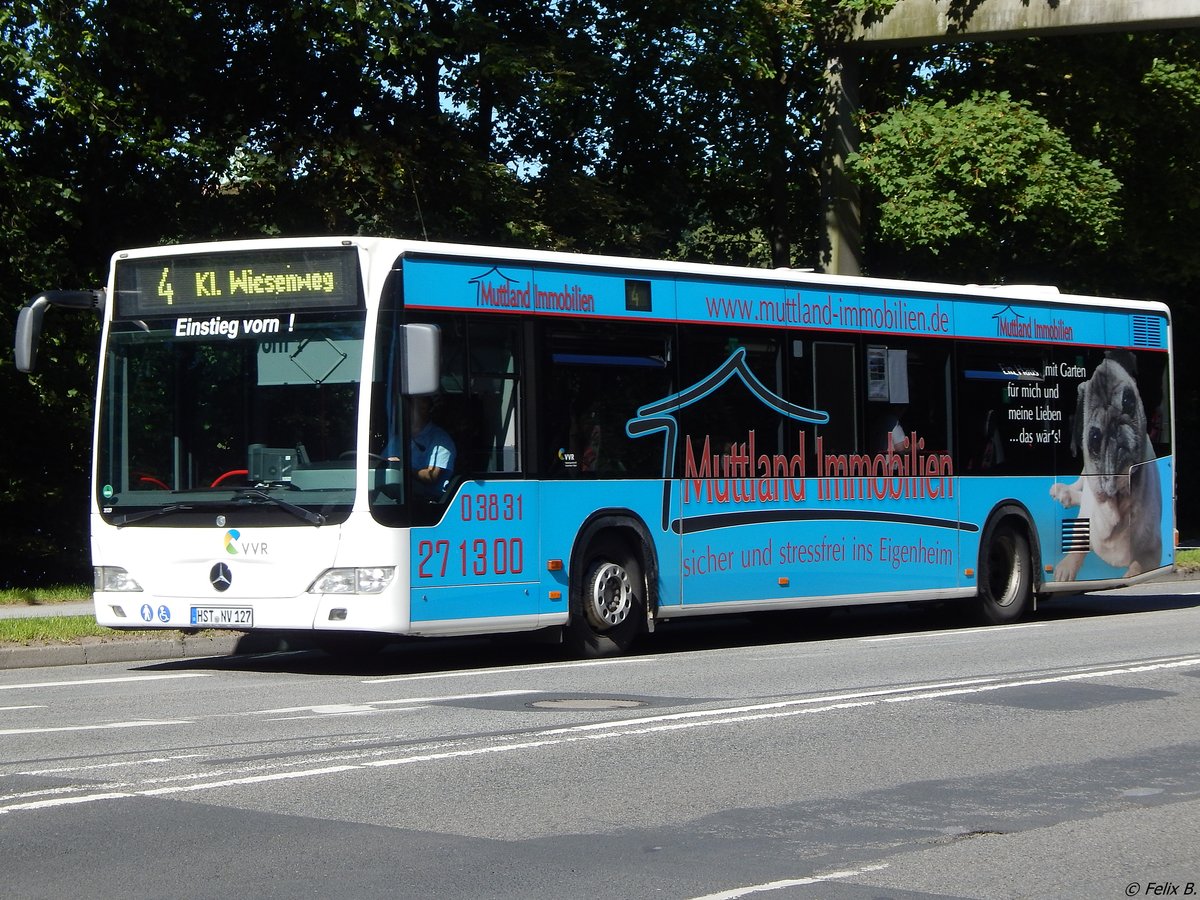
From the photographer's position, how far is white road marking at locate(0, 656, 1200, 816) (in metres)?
8.02

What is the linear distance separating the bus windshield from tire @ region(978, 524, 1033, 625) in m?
7.95

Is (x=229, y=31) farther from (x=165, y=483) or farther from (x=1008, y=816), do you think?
(x=1008, y=816)

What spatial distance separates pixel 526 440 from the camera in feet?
45.2

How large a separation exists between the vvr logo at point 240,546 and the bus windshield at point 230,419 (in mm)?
188

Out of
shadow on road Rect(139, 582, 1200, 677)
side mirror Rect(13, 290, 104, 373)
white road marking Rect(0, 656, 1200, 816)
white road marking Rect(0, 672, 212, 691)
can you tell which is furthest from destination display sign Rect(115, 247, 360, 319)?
white road marking Rect(0, 656, 1200, 816)

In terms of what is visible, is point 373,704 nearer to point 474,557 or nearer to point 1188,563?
point 474,557

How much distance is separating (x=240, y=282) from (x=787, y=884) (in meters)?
8.12

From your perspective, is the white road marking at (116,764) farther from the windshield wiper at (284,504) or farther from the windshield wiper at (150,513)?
the windshield wiper at (150,513)

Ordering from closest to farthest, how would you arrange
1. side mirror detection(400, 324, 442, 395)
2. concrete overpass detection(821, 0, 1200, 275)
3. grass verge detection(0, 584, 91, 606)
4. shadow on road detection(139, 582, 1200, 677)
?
side mirror detection(400, 324, 442, 395) < shadow on road detection(139, 582, 1200, 677) < grass verge detection(0, 584, 91, 606) < concrete overpass detection(821, 0, 1200, 275)

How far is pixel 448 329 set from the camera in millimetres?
13273

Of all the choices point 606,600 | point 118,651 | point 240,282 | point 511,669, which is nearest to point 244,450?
point 240,282

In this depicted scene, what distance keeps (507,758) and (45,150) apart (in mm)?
14979

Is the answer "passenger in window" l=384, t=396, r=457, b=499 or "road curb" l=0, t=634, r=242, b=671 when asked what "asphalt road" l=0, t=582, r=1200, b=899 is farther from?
"passenger in window" l=384, t=396, r=457, b=499

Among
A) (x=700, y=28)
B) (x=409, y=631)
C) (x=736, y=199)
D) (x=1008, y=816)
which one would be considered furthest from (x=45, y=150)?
(x=1008, y=816)
